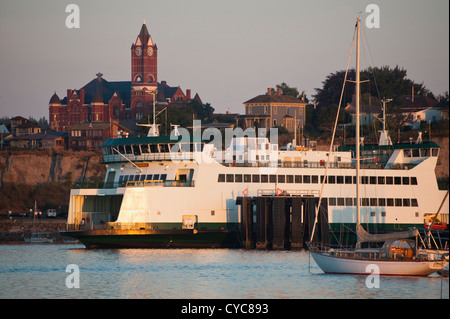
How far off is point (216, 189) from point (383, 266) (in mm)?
18323

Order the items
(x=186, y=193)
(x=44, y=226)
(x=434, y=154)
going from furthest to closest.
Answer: (x=44, y=226) < (x=434, y=154) < (x=186, y=193)

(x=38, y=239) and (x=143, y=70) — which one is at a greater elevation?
(x=143, y=70)

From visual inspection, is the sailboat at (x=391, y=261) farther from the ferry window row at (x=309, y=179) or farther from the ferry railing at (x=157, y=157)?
the ferry railing at (x=157, y=157)

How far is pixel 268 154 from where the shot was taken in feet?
190

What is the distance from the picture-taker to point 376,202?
191 ft

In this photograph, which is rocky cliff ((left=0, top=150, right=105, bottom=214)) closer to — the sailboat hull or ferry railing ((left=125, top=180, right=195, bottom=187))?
ferry railing ((left=125, top=180, right=195, bottom=187))

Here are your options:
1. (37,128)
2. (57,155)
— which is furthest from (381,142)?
(37,128)

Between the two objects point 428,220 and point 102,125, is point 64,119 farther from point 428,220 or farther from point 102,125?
point 428,220

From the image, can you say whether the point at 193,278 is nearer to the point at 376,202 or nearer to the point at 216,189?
the point at 216,189

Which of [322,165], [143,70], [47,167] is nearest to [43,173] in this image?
[47,167]

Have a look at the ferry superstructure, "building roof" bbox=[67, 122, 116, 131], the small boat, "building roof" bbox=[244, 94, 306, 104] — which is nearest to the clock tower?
"building roof" bbox=[67, 122, 116, 131]

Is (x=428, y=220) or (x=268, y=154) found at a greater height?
(x=268, y=154)

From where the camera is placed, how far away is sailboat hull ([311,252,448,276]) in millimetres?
38562
